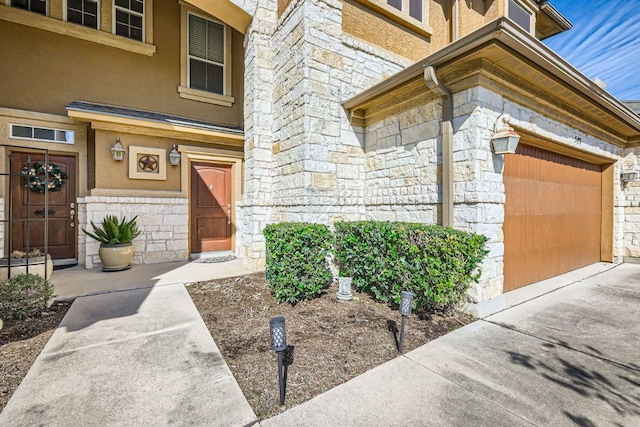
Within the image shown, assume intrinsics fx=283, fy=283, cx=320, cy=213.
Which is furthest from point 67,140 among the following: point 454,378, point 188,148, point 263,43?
point 454,378

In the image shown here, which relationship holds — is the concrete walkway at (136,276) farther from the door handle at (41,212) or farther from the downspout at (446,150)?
the downspout at (446,150)

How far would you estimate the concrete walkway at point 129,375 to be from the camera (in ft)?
5.79

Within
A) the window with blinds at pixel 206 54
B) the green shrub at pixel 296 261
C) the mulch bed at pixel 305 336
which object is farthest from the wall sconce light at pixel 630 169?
the window with blinds at pixel 206 54

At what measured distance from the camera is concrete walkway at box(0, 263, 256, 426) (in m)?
1.76

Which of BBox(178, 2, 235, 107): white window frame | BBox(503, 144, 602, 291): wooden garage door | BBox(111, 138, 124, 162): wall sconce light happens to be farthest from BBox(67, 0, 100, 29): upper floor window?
BBox(503, 144, 602, 291): wooden garage door

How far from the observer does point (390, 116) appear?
14.6 feet

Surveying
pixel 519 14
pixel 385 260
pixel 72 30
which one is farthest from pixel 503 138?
pixel 72 30

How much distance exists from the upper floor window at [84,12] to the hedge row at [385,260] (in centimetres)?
615

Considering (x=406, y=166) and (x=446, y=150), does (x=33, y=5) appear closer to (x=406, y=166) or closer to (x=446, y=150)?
(x=406, y=166)

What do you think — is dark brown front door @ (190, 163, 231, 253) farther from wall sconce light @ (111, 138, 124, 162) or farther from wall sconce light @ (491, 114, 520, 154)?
wall sconce light @ (491, 114, 520, 154)

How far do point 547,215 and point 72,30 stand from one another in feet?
30.8

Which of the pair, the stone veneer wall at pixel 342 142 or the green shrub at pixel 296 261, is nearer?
the stone veneer wall at pixel 342 142

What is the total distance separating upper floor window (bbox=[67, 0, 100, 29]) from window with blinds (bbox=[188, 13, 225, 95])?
1.80 metres

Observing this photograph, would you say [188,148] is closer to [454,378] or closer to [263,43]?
[263,43]
